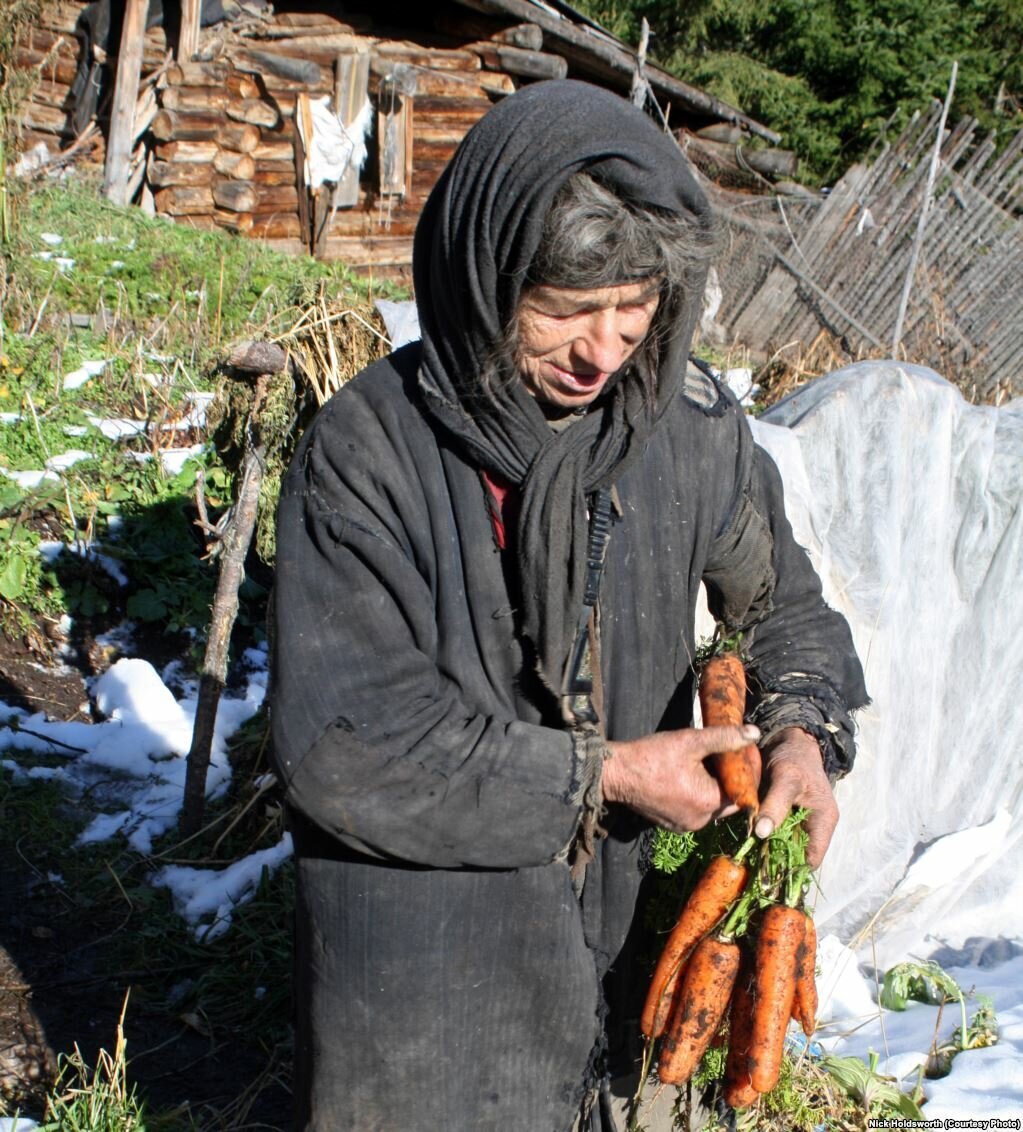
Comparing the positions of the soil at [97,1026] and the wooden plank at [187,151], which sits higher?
the wooden plank at [187,151]

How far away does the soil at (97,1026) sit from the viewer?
9.36 feet

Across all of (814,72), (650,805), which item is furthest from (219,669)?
(814,72)

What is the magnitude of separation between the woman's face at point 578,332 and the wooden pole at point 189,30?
31.8ft

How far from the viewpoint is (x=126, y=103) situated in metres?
9.67

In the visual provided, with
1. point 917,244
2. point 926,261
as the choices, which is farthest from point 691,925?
point 926,261

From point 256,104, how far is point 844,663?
972 centimetres

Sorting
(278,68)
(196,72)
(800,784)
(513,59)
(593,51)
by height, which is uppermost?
(593,51)

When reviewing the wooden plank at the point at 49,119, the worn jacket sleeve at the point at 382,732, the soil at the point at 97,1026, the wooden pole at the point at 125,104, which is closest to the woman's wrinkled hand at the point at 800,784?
the worn jacket sleeve at the point at 382,732

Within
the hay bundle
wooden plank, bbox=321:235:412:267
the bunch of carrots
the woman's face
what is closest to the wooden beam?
wooden plank, bbox=321:235:412:267

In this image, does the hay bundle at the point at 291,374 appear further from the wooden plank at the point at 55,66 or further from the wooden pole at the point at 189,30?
the wooden plank at the point at 55,66

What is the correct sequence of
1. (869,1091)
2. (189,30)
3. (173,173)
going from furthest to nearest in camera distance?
1. (173,173)
2. (189,30)
3. (869,1091)

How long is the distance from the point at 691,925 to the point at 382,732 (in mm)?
684

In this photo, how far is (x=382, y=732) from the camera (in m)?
1.45

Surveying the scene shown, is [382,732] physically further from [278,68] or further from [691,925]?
[278,68]
